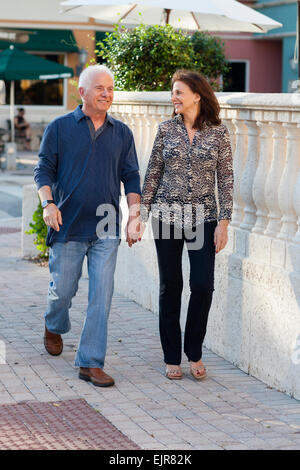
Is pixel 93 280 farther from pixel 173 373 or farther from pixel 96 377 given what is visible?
pixel 173 373

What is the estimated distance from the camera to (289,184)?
18.1ft

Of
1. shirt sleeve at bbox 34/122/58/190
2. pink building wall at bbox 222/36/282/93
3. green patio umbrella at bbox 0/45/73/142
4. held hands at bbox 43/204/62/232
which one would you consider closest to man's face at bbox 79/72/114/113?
shirt sleeve at bbox 34/122/58/190

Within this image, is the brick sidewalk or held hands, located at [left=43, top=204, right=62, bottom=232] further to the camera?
held hands, located at [left=43, top=204, right=62, bottom=232]

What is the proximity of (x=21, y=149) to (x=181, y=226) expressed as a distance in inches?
981

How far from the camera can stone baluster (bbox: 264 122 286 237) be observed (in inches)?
221

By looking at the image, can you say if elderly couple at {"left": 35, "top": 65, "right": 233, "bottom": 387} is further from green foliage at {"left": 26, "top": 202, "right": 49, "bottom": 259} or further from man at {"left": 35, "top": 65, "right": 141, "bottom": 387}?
green foliage at {"left": 26, "top": 202, "right": 49, "bottom": 259}

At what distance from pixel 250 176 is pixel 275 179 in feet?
1.16

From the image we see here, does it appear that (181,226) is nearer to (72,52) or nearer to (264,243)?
(264,243)

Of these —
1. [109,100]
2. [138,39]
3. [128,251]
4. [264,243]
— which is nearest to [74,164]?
[109,100]

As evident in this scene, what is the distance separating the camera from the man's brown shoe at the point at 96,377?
5588mm

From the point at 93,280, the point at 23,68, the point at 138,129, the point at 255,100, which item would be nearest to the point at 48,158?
the point at 93,280

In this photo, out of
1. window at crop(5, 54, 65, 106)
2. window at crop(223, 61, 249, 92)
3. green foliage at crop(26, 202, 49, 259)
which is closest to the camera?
green foliage at crop(26, 202, 49, 259)

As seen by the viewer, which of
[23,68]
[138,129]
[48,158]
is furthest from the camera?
[23,68]
